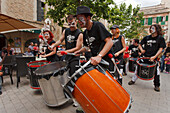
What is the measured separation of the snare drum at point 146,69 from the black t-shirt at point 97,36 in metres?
2.40

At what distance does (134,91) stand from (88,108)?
306cm

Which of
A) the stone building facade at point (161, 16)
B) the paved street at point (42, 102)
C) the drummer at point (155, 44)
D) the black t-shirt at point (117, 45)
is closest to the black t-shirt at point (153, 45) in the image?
the drummer at point (155, 44)

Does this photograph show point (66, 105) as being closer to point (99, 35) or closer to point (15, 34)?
point (99, 35)

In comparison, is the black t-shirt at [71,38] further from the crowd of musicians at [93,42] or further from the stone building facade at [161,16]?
the stone building facade at [161,16]

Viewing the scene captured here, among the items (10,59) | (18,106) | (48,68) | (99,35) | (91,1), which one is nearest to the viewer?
(99,35)

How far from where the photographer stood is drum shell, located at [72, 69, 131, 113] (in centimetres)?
147

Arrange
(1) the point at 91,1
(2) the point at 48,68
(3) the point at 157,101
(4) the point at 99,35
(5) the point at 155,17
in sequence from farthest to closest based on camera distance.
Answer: (5) the point at 155,17, (1) the point at 91,1, (3) the point at 157,101, (2) the point at 48,68, (4) the point at 99,35

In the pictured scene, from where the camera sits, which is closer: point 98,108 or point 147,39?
point 98,108

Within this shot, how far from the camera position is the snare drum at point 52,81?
244 centimetres

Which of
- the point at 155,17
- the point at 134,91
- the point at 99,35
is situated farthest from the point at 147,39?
the point at 155,17

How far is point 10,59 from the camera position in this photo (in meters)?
4.99

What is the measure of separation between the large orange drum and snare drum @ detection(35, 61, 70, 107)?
0.94m

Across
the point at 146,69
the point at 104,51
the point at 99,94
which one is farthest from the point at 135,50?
the point at 99,94

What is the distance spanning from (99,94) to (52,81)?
1.41 m
